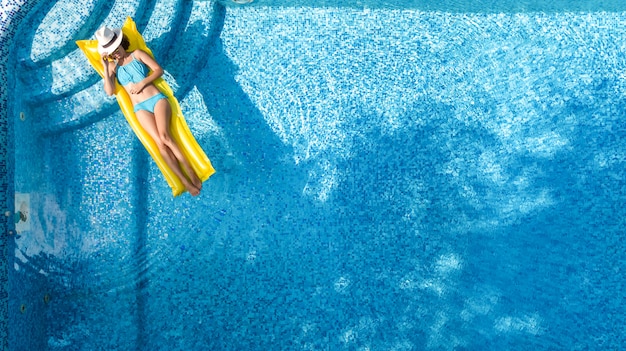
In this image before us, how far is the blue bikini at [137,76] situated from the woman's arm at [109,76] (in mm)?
28

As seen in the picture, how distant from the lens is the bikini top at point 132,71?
8.55 feet

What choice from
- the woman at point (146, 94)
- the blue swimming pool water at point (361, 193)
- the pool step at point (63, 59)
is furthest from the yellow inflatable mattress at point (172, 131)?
the blue swimming pool water at point (361, 193)

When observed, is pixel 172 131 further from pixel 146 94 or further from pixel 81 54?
pixel 81 54

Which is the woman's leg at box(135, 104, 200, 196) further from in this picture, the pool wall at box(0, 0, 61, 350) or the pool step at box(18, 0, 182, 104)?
the pool wall at box(0, 0, 61, 350)

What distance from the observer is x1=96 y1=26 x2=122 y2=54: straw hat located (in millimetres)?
2490

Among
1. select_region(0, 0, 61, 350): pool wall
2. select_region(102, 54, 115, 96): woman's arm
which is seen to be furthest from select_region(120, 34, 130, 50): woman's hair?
select_region(0, 0, 61, 350): pool wall

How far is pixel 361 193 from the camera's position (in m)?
3.10

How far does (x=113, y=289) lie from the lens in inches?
119

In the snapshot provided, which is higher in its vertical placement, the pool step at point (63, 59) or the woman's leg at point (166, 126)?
the woman's leg at point (166, 126)

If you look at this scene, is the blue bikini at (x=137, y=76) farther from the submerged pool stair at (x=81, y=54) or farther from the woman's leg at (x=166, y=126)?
the submerged pool stair at (x=81, y=54)

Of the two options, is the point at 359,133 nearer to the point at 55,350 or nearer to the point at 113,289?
the point at 113,289

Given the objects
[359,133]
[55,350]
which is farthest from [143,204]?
[359,133]

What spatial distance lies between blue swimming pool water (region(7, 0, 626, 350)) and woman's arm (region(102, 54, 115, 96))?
1.01 ft

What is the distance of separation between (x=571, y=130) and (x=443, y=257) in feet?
3.38
